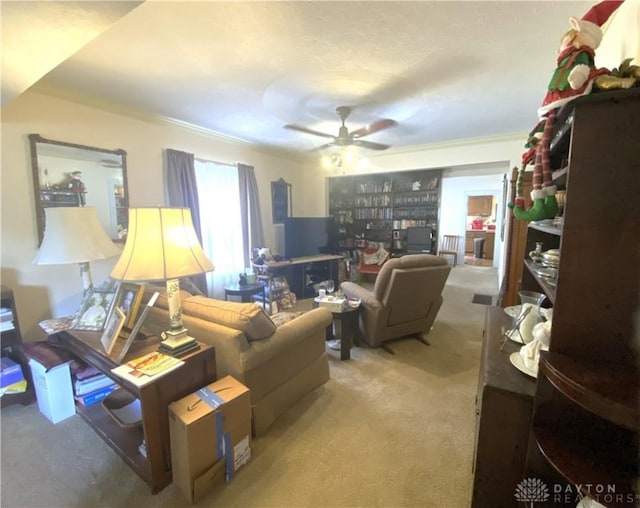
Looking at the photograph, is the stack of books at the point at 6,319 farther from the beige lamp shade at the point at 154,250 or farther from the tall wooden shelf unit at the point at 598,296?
the tall wooden shelf unit at the point at 598,296

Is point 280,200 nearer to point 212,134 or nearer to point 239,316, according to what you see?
point 212,134

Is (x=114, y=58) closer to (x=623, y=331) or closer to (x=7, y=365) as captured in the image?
(x=7, y=365)

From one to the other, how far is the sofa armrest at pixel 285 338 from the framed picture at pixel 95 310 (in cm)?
94

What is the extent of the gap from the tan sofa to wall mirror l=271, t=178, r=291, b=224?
317 centimetres

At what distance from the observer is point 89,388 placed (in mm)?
1997

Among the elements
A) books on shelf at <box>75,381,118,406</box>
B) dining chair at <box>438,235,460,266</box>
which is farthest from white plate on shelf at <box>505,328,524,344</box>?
dining chair at <box>438,235,460,266</box>

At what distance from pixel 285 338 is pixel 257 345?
0.21m

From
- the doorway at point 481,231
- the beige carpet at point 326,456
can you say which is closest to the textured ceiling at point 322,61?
the beige carpet at point 326,456

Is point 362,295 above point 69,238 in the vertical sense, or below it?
below

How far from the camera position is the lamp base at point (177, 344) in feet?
4.92

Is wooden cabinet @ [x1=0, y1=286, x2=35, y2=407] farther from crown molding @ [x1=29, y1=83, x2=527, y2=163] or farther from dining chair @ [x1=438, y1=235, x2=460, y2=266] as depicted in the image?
dining chair @ [x1=438, y1=235, x2=460, y2=266]

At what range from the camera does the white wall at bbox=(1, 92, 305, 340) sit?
7.68 ft

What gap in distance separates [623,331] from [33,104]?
3913 mm

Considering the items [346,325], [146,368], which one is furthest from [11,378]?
[346,325]
